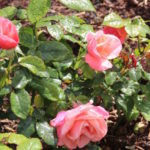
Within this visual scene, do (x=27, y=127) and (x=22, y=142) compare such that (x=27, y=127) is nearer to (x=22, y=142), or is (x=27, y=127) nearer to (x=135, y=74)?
(x=22, y=142)

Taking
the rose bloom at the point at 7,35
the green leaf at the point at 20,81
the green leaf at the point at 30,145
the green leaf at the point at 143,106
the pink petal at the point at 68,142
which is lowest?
the green leaf at the point at 143,106

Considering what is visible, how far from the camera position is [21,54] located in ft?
5.54

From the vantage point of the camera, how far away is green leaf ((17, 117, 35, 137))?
1.65m

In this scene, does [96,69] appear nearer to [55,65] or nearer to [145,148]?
[55,65]

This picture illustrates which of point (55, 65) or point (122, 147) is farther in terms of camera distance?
point (122, 147)

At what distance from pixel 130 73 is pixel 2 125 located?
2.62 ft

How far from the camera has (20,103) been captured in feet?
5.11

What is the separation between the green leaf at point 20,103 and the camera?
5.06 feet

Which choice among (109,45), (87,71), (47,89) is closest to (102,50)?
(109,45)

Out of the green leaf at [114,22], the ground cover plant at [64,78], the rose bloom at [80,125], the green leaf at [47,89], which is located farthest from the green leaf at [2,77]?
the green leaf at [114,22]

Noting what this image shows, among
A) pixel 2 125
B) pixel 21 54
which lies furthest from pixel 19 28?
pixel 2 125

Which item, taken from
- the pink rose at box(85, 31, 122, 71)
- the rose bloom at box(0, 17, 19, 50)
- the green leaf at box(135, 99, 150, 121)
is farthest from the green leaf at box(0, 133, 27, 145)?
the green leaf at box(135, 99, 150, 121)

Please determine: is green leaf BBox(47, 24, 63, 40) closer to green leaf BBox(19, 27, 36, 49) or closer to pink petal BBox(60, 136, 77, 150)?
green leaf BBox(19, 27, 36, 49)

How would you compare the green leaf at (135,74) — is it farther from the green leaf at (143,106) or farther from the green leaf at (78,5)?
the green leaf at (78,5)
